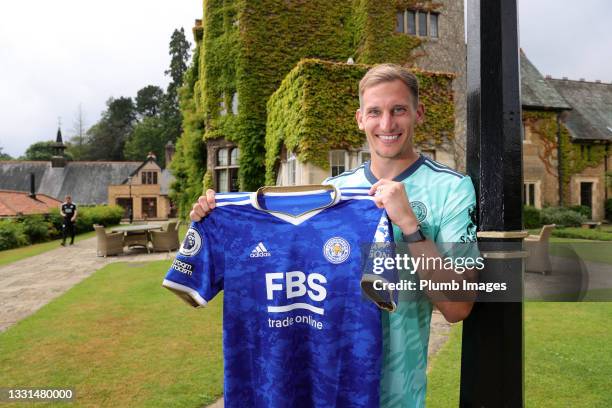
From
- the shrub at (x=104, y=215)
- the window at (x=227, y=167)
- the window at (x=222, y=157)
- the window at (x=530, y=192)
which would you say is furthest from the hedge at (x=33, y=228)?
the window at (x=530, y=192)

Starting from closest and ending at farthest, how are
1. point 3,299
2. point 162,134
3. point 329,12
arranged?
point 3,299
point 329,12
point 162,134

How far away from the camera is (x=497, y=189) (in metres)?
1.83

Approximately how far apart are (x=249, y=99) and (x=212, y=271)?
17730 mm

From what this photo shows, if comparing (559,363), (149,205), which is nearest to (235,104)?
(559,363)

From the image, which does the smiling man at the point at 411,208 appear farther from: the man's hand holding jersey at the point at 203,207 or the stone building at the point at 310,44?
the stone building at the point at 310,44

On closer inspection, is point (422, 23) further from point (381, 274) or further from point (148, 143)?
point (148, 143)

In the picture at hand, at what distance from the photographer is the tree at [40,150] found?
6678 cm

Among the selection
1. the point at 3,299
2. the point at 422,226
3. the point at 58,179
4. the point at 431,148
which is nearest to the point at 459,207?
the point at 422,226

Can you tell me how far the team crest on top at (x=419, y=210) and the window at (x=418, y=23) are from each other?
18.6 m

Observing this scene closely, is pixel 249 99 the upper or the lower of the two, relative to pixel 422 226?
upper

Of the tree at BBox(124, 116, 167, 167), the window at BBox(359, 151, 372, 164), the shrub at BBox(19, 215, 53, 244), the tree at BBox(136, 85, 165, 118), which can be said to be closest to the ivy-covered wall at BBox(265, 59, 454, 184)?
the window at BBox(359, 151, 372, 164)

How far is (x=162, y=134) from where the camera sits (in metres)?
63.6

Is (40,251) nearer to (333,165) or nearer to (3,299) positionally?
(3,299)

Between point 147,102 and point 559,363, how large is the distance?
8131 centimetres
